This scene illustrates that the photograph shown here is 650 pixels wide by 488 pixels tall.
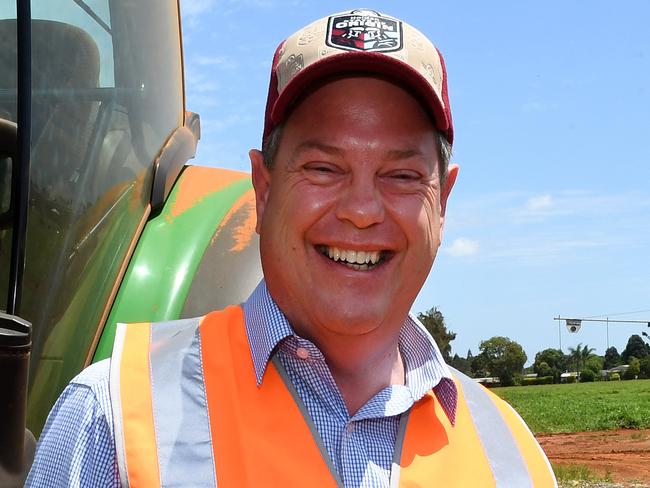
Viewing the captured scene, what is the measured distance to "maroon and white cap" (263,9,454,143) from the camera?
1.98 meters

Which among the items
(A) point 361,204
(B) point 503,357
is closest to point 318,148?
(A) point 361,204

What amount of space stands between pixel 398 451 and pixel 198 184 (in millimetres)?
1695

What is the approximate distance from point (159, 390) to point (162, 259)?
3.94 ft

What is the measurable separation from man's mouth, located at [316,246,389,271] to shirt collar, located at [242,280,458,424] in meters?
0.17

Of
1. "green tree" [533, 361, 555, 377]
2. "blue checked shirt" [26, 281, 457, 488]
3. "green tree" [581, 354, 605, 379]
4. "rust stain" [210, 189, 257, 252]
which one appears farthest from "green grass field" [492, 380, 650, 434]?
"green tree" [533, 361, 555, 377]

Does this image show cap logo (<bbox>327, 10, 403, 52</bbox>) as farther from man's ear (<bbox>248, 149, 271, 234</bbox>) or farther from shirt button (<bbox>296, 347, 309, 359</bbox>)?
shirt button (<bbox>296, 347, 309, 359</bbox>)

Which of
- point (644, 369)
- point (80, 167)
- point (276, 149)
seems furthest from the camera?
point (644, 369)

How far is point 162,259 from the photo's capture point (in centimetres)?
292

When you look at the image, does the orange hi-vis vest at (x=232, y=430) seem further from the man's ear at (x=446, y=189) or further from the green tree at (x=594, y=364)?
the green tree at (x=594, y=364)

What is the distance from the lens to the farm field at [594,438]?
45.3ft

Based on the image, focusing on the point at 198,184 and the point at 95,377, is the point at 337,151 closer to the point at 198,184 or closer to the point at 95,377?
the point at 95,377

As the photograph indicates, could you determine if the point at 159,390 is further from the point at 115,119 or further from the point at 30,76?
the point at 115,119

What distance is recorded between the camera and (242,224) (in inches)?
124

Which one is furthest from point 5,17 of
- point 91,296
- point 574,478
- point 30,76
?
point 574,478
